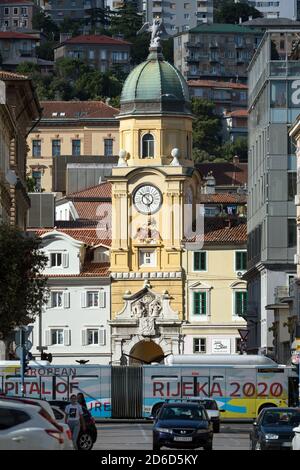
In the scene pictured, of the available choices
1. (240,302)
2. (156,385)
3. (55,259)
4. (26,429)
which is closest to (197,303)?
(240,302)

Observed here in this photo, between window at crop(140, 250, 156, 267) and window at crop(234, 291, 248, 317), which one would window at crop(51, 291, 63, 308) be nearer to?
window at crop(140, 250, 156, 267)

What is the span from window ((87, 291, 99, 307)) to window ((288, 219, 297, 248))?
39.7m

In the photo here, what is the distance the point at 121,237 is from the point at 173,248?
12.3 ft

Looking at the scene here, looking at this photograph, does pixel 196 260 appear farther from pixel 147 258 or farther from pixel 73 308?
pixel 73 308

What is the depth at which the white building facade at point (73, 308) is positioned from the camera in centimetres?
14550

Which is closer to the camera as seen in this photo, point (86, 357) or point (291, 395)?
point (291, 395)

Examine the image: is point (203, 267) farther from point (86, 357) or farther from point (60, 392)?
point (60, 392)

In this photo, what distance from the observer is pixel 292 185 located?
361 feet

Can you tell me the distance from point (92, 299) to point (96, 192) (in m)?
37.2

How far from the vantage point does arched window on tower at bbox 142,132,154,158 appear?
156 meters

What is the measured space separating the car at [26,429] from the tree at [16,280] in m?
35.2

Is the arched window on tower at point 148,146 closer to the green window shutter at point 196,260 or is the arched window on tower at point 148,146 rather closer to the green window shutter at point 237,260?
the green window shutter at point 196,260
